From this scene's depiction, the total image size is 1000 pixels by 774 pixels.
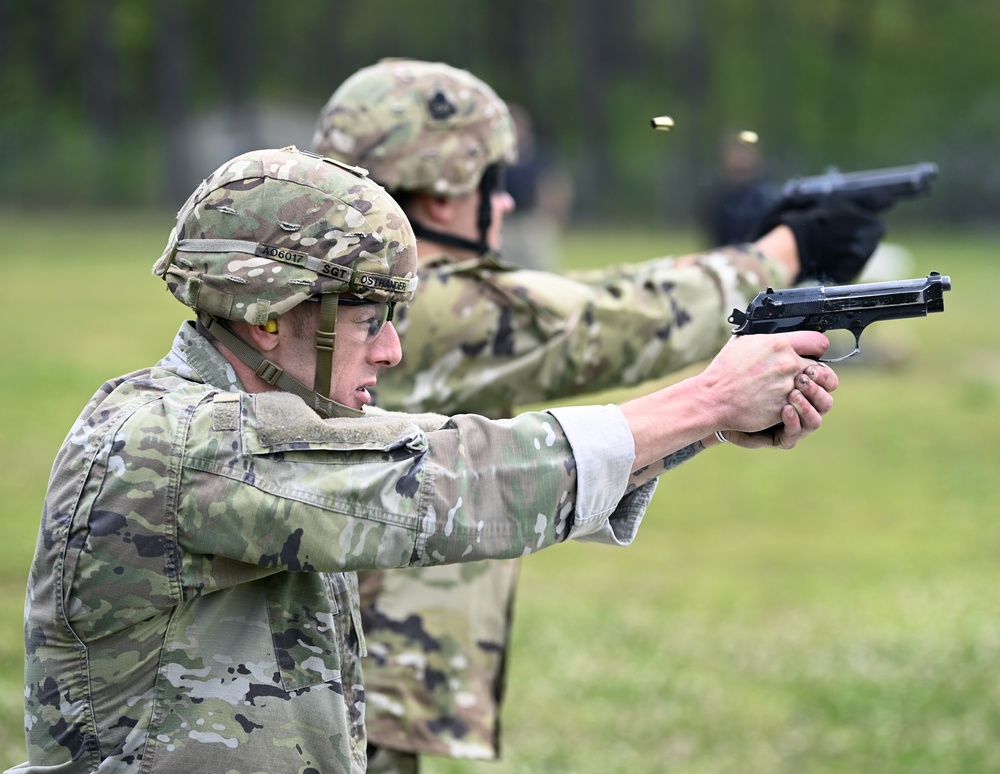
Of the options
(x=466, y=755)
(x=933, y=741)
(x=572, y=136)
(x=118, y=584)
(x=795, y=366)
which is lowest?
(x=572, y=136)

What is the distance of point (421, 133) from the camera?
176 inches

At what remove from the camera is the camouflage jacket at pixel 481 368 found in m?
4.25

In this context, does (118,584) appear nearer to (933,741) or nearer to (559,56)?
(933,741)

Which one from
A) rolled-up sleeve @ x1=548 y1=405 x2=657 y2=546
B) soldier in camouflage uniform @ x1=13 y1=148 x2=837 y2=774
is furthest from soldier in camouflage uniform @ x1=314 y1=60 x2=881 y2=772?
rolled-up sleeve @ x1=548 y1=405 x2=657 y2=546

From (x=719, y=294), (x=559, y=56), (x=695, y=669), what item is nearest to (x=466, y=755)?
(x=719, y=294)

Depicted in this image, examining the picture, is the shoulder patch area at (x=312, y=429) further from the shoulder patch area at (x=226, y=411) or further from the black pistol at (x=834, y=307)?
the black pistol at (x=834, y=307)

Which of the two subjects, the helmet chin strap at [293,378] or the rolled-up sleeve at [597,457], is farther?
the helmet chin strap at [293,378]

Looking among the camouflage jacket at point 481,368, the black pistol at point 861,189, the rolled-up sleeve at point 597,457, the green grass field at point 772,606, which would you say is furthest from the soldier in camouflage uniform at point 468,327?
the green grass field at point 772,606

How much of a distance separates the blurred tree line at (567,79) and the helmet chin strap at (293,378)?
140 ft

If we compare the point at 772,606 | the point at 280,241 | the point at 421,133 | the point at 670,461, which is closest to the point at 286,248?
the point at 280,241

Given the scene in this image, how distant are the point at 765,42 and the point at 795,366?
5857 centimetres

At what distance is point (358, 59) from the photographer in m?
59.2

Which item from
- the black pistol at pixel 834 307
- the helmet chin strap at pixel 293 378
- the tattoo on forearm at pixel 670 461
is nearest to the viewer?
the helmet chin strap at pixel 293 378

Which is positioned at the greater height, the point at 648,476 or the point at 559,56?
the point at 648,476
